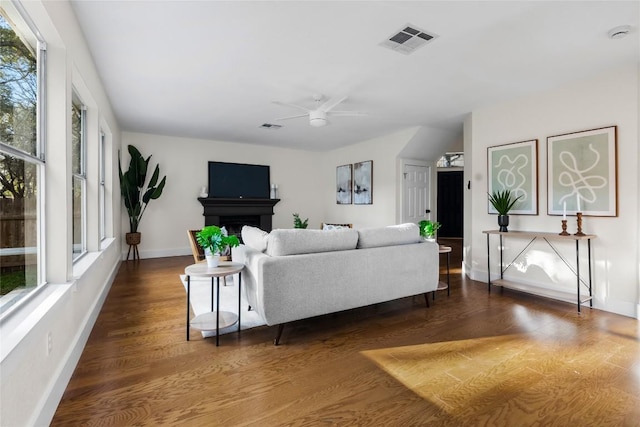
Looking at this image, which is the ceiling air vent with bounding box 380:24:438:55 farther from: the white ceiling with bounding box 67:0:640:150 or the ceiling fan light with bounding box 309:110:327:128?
the ceiling fan light with bounding box 309:110:327:128

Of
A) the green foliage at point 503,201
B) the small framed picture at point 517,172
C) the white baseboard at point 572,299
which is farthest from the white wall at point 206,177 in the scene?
the white baseboard at point 572,299

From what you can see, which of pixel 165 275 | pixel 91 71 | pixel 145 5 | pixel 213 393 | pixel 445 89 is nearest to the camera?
pixel 213 393

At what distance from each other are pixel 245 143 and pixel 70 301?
5718 millimetres

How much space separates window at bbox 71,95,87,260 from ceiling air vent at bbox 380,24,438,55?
9.56 ft

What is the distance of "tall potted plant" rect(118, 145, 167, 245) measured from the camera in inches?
231

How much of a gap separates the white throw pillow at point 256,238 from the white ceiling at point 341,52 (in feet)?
5.49

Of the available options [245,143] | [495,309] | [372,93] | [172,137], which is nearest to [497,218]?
[495,309]

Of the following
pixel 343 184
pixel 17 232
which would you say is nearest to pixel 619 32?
pixel 17 232

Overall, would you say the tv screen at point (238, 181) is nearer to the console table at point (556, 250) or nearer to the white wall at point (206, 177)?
the white wall at point (206, 177)

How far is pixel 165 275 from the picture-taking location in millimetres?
4867

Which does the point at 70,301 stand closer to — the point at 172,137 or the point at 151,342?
the point at 151,342

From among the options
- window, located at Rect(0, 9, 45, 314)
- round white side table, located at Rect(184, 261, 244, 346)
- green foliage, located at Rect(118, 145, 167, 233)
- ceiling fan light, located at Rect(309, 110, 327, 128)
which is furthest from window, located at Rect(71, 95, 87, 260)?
green foliage, located at Rect(118, 145, 167, 233)

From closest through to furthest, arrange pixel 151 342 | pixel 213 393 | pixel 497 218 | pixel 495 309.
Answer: pixel 213 393 < pixel 151 342 < pixel 495 309 < pixel 497 218

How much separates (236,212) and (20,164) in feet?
18.2
